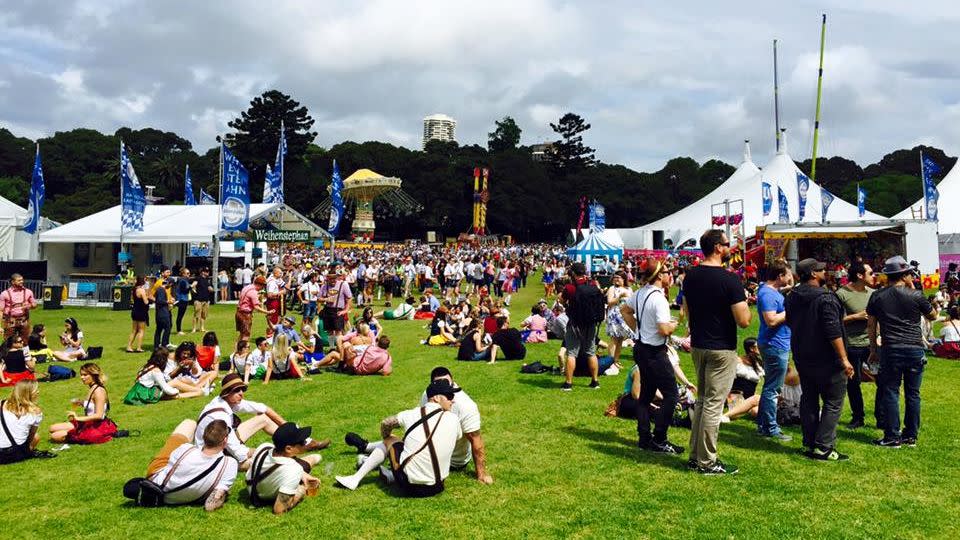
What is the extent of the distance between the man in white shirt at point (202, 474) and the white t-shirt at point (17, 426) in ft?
7.22

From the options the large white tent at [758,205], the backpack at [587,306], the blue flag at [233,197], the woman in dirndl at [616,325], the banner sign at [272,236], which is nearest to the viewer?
the backpack at [587,306]

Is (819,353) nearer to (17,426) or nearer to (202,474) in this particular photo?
(202,474)

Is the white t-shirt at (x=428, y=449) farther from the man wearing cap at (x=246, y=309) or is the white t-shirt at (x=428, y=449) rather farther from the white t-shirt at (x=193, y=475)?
the man wearing cap at (x=246, y=309)

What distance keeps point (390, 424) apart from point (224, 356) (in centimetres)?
878

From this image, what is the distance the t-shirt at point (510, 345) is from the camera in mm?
11891

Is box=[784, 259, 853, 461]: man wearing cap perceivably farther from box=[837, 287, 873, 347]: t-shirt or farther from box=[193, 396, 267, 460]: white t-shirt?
box=[193, 396, 267, 460]: white t-shirt

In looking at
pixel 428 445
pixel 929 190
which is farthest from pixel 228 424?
pixel 929 190

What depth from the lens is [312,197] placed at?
7612cm

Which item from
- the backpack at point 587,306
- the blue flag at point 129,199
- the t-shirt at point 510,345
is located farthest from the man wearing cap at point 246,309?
the blue flag at point 129,199

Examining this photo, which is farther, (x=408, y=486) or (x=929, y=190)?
(x=929, y=190)

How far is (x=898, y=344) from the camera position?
236 inches

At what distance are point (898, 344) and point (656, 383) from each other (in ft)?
7.19

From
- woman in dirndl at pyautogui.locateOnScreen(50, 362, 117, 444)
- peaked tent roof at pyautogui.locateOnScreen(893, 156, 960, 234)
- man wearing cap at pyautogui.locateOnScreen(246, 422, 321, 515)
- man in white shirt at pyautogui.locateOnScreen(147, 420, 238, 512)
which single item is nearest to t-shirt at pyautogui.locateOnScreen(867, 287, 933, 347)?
man wearing cap at pyautogui.locateOnScreen(246, 422, 321, 515)

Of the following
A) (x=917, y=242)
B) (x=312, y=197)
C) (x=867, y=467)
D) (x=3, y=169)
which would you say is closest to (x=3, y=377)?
(x=867, y=467)
